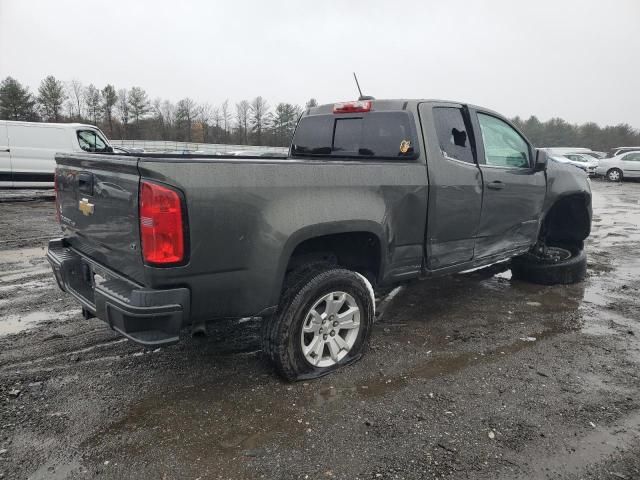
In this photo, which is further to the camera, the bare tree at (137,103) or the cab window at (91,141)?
the bare tree at (137,103)

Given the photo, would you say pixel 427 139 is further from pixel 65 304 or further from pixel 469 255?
pixel 65 304

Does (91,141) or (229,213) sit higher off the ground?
(91,141)

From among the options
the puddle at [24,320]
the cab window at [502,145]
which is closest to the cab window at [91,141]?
the puddle at [24,320]

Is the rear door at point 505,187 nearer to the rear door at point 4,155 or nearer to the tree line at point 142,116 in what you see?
the rear door at point 4,155

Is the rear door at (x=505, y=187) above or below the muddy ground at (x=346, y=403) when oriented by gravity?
above

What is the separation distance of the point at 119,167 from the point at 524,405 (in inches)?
110

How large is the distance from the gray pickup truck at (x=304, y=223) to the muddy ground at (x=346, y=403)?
391 millimetres

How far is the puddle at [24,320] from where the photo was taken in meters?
3.92

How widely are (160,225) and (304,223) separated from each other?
2.81 feet

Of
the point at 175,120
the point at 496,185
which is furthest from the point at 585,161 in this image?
the point at 175,120

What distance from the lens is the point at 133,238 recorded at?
250 cm

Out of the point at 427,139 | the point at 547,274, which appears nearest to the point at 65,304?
the point at 427,139

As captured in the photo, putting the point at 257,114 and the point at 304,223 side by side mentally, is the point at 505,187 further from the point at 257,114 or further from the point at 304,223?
the point at 257,114

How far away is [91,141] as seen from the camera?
13.6 metres
